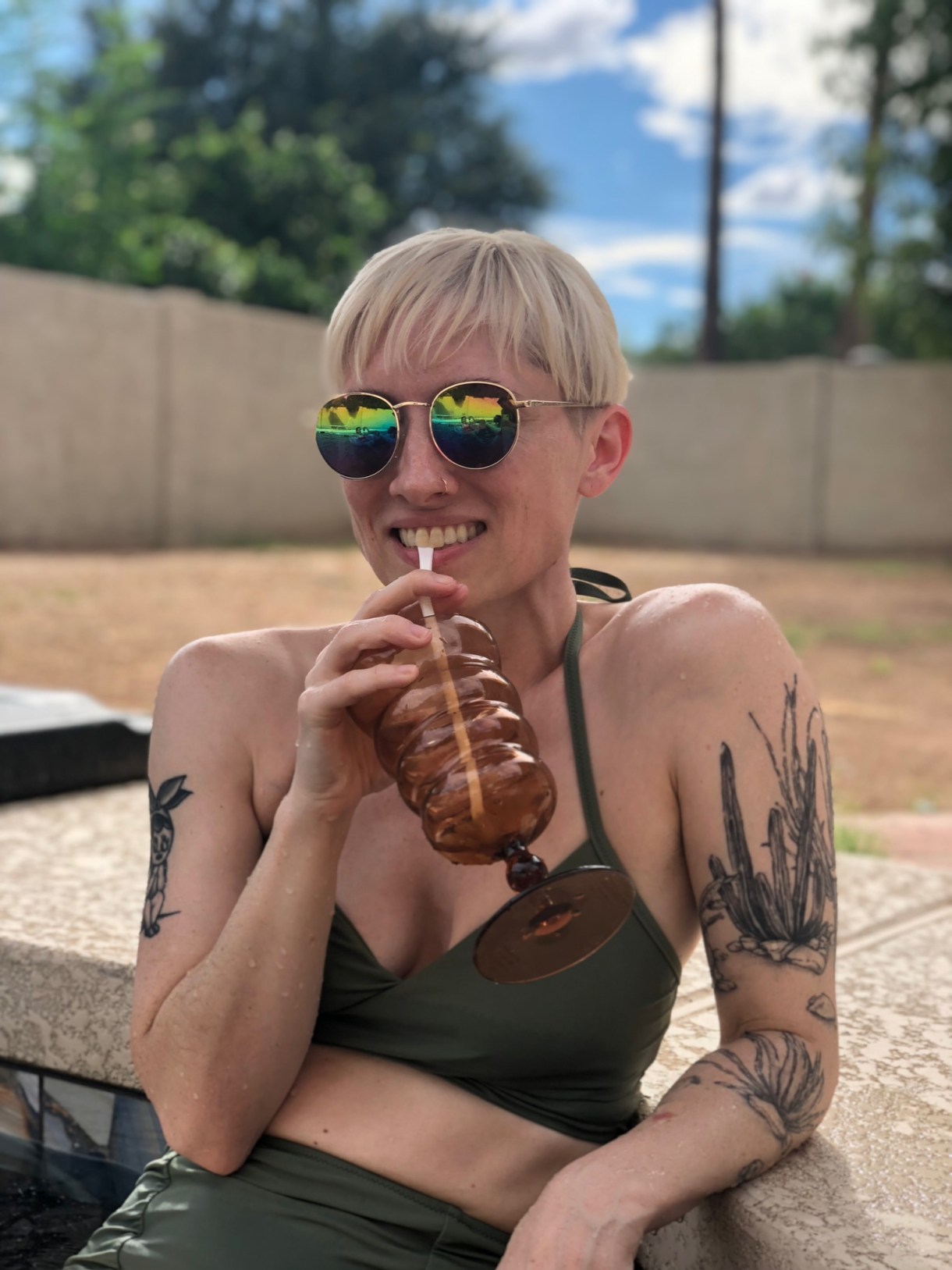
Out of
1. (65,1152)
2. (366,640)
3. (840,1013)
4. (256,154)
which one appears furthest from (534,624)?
(256,154)

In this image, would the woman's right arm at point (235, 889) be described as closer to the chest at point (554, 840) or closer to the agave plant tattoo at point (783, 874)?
the chest at point (554, 840)

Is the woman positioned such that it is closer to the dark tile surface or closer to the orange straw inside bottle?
the orange straw inside bottle

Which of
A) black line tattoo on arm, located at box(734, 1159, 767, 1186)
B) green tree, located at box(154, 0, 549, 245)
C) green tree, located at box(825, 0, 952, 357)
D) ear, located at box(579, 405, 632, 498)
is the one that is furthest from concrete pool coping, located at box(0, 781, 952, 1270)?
green tree, located at box(154, 0, 549, 245)

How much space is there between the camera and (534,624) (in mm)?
2016

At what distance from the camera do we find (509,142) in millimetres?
40969

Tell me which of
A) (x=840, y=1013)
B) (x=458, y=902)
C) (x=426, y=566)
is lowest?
(x=840, y=1013)

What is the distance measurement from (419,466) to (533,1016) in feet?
2.29

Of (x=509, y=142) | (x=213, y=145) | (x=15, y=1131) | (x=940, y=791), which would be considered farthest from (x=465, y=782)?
(x=509, y=142)

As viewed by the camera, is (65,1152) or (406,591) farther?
(65,1152)

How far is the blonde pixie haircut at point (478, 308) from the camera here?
1799 millimetres

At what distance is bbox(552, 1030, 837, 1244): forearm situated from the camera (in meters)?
1.61

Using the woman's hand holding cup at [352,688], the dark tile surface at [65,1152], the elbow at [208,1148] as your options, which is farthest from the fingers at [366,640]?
the dark tile surface at [65,1152]

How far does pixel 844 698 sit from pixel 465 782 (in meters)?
8.22

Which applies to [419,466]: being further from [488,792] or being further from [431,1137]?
[431,1137]
